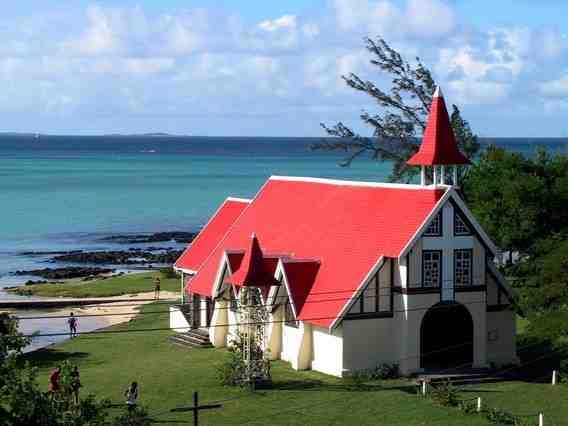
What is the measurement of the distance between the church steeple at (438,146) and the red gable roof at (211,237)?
42.0ft

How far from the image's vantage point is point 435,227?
A: 44812mm

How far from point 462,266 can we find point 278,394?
895 centimetres

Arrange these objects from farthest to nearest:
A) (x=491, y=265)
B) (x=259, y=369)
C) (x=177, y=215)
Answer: (x=177, y=215) < (x=491, y=265) < (x=259, y=369)

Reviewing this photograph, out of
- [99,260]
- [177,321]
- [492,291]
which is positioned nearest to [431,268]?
[492,291]

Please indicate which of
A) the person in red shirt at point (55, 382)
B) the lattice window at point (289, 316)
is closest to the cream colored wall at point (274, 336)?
the lattice window at point (289, 316)

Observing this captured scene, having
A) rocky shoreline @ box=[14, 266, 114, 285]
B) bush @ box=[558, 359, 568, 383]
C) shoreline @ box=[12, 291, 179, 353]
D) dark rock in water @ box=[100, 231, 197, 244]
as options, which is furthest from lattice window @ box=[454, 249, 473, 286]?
dark rock in water @ box=[100, 231, 197, 244]

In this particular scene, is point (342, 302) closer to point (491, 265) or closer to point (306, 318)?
point (306, 318)

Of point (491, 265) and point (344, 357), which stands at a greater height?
point (491, 265)

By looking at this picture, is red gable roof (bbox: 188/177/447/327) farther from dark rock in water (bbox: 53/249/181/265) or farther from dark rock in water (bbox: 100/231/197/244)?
dark rock in water (bbox: 100/231/197/244)

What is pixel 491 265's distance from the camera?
152 feet

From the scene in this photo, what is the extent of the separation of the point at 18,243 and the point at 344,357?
3063 inches

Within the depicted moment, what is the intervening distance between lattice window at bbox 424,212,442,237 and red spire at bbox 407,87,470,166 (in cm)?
249

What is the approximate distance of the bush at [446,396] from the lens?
39.4 meters

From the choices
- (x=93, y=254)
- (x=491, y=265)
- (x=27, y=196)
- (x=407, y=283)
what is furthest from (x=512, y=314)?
(x=27, y=196)
